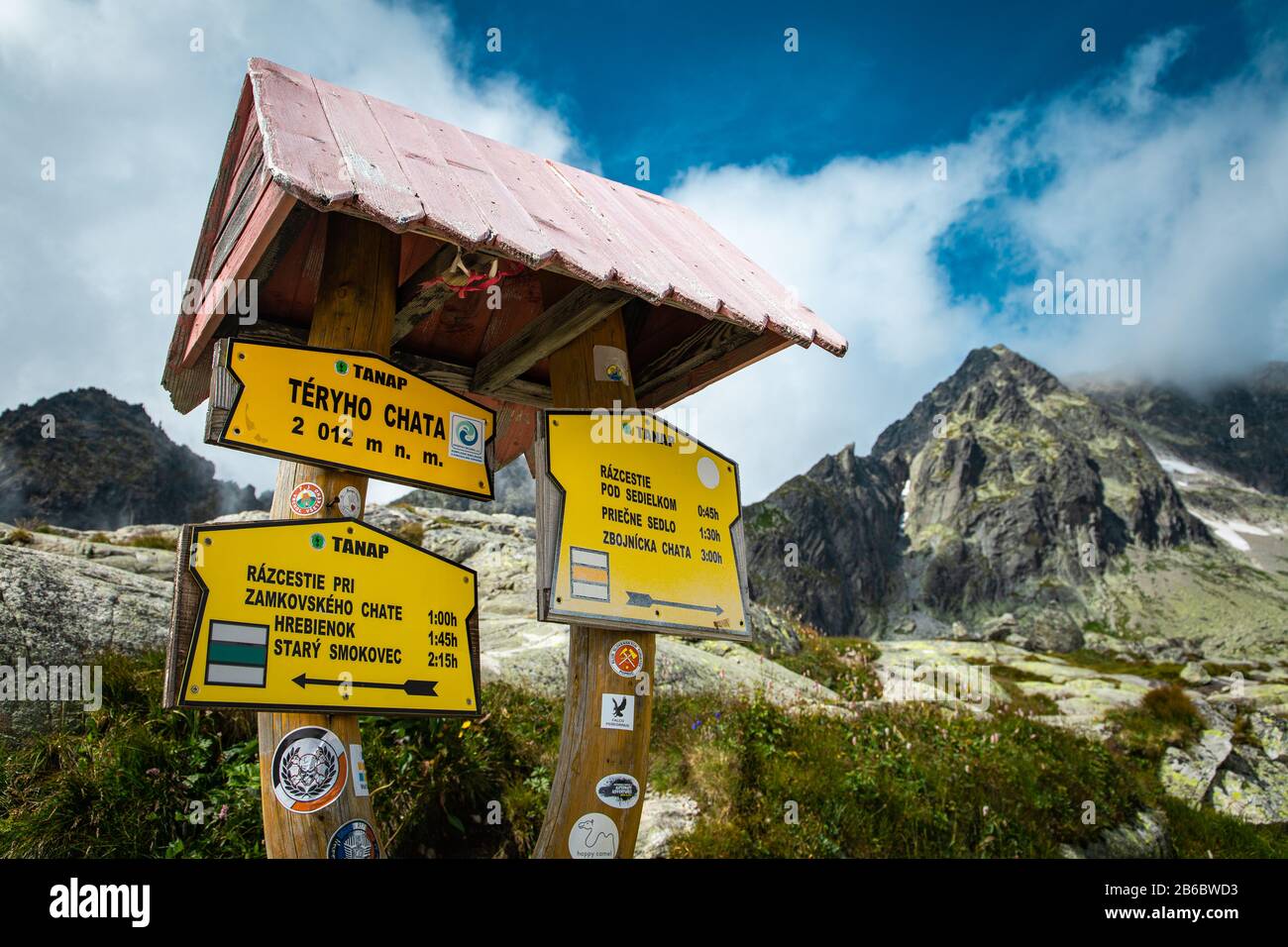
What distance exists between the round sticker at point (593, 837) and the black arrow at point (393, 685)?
114 cm

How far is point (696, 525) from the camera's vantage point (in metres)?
5.09

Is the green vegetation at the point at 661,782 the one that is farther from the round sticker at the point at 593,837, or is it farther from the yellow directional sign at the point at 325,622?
the yellow directional sign at the point at 325,622

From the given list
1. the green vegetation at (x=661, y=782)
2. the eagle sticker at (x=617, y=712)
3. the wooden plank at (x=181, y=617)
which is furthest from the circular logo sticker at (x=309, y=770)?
the green vegetation at (x=661, y=782)

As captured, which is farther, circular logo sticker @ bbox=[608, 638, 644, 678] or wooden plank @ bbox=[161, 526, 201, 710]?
circular logo sticker @ bbox=[608, 638, 644, 678]

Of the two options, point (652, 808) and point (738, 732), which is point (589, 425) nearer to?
point (652, 808)

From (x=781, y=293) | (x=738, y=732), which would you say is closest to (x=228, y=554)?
(x=781, y=293)

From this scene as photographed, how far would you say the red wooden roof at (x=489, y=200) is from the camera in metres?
3.65

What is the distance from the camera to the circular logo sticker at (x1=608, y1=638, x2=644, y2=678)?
468cm

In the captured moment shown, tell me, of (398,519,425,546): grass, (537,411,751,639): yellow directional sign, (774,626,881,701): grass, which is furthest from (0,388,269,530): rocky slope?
(537,411,751,639): yellow directional sign

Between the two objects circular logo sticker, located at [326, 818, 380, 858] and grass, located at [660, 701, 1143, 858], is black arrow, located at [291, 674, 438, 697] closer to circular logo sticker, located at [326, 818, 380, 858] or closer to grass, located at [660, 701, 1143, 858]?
circular logo sticker, located at [326, 818, 380, 858]

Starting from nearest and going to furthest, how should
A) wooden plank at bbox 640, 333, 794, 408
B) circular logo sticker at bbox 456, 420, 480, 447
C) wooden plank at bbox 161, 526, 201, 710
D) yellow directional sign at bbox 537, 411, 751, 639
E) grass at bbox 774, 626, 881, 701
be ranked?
wooden plank at bbox 161, 526, 201, 710
yellow directional sign at bbox 537, 411, 751, 639
circular logo sticker at bbox 456, 420, 480, 447
wooden plank at bbox 640, 333, 794, 408
grass at bbox 774, 626, 881, 701

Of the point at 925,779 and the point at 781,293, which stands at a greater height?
the point at 781,293

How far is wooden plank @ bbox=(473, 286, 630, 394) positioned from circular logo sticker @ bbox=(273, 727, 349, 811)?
2.67 m
